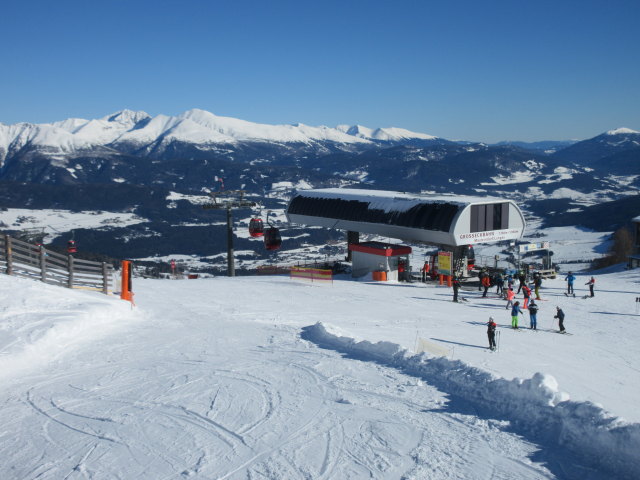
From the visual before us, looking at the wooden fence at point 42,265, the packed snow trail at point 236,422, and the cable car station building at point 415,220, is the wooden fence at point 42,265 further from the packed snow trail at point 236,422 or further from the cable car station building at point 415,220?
the cable car station building at point 415,220

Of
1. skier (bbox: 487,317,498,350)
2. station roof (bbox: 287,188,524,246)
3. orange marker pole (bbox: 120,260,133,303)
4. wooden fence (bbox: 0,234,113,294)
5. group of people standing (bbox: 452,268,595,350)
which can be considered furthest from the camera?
station roof (bbox: 287,188,524,246)

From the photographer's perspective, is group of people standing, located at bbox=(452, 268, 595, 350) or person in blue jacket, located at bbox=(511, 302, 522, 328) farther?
person in blue jacket, located at bbox=(511, 302, 522, 328)

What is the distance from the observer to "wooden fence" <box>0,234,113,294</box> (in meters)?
17.2

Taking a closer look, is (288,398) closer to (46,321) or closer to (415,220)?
(46,321)

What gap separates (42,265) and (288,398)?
11602 mm

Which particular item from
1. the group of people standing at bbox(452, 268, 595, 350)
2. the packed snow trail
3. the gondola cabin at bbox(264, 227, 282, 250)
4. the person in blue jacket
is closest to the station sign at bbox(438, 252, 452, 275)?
the group of people standing at bbox(452, 268, 595, 350)

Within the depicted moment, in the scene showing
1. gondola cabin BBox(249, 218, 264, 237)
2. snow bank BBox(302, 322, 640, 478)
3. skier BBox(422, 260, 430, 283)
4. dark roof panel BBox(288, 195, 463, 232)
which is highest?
dark roof panel BBox(288, 195, 463, 232)

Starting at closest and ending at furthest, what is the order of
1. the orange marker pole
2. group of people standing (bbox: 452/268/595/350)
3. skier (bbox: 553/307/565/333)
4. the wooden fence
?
1. the wooden fence
2. the orange marker pole
3. skier (bbox: 553/307/565/333)
4. group of people standing (bbox: 452/268/595/350)

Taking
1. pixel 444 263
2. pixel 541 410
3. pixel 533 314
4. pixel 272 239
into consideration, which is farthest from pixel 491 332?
pixel 272 239

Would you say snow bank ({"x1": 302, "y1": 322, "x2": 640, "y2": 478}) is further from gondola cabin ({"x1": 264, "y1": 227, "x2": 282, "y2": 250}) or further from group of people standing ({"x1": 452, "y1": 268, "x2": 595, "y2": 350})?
gondola cabin ({"x1": 264, "y1": 227, "x2": 282, "y2": 250})

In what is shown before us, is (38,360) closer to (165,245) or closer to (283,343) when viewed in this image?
(283,343)

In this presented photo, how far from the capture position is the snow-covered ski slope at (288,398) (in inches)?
291

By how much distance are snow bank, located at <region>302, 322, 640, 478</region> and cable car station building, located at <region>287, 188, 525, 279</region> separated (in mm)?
21263

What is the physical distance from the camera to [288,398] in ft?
31.7
